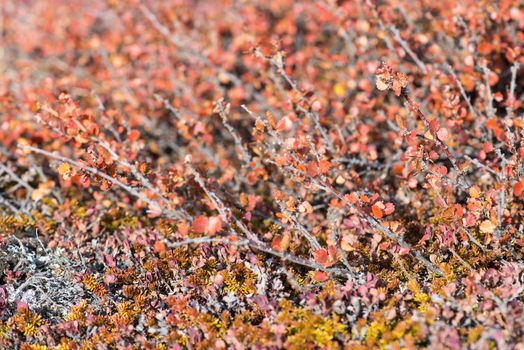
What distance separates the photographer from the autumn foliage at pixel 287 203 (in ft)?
9.25

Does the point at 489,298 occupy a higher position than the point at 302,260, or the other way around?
the point at 489,298

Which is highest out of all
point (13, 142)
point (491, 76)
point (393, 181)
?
point (491, 76)

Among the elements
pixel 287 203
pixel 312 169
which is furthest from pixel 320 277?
pixel 312 169

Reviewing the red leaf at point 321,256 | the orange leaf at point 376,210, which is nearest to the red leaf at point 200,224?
the red leaf at point 321,256

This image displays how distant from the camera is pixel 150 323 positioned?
2.95 m

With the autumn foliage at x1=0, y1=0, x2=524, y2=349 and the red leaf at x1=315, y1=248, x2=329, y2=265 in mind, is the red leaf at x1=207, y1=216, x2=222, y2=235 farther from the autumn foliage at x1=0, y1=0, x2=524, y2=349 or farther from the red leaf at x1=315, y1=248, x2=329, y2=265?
the red leaf at x1=315, y1=248, x2=329, y2=265

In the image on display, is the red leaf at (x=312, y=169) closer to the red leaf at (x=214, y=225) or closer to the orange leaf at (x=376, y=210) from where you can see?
the orange leaf at (x=376, y=210)

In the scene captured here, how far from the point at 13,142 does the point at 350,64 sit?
3.41 meters

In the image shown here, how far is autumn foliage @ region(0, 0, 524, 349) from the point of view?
9.25 ft

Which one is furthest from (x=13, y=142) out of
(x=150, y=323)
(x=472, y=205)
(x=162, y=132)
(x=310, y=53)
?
(x=472, y=205)

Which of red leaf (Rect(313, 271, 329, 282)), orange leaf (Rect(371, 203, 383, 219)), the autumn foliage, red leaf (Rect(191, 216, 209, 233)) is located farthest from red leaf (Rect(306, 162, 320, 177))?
red leaf (Rect(191, 216, 209, 233))

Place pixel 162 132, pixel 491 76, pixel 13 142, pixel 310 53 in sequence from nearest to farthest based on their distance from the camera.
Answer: pixel 491 76, pixel 13 142, pixel 162 132, pixel 310 53

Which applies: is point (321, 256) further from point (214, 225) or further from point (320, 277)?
point (214, 225)

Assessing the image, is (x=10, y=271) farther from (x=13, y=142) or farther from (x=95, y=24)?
(x=95, y=24)
